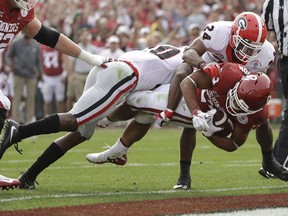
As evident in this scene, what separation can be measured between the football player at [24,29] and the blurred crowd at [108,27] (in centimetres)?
690

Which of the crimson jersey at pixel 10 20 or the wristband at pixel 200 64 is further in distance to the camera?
the wristband at pixel 200 64

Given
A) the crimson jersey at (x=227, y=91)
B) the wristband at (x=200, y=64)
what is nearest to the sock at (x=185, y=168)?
the crimson jersey at (x=227, y=91)

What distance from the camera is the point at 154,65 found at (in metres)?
6.14

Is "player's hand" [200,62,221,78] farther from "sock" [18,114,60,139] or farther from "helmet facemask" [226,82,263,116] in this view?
"sock" [18,114,60,139]

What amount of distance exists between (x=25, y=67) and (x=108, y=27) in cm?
277

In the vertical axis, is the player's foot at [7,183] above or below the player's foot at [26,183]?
above

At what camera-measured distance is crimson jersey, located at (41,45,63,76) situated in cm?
1441

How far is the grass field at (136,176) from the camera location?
5395mm

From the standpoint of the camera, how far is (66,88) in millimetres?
14922

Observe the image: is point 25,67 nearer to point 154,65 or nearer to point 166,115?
point 154,65

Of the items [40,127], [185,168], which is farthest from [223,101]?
[40,127]

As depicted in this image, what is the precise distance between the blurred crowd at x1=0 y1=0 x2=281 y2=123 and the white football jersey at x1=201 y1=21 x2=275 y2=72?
6680 millimetres

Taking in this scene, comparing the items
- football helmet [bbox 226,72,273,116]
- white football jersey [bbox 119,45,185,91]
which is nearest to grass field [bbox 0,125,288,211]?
football helmet [bbox 226,72,273,116]

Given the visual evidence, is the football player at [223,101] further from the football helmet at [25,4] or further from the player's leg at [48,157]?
the football helmet at [25,4]
